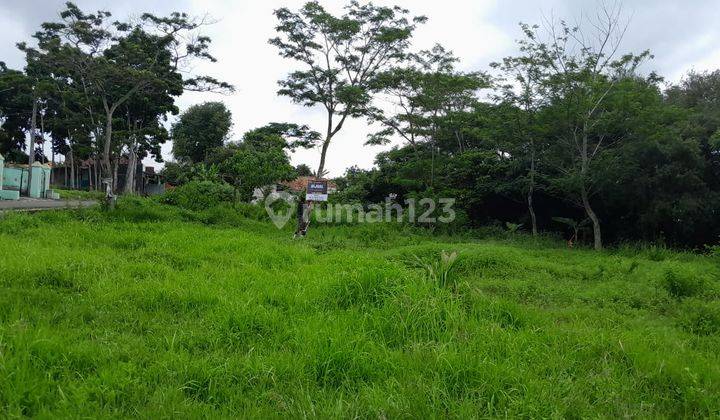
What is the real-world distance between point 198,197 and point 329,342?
1225cm

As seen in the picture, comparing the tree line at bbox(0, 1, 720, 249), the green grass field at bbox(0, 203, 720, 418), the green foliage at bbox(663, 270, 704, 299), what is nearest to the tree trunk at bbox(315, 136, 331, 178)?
the tree line at bbox(0, 1, 720, 249)

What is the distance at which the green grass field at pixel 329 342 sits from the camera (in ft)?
8.59

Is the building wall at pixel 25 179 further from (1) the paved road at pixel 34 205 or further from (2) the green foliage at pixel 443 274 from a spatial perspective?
(2) the green foliage at pixel 443 274

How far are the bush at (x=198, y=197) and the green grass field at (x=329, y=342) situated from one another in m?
7.81

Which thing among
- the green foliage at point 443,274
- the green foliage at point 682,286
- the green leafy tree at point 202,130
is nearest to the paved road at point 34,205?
the green foliage at point 443,274

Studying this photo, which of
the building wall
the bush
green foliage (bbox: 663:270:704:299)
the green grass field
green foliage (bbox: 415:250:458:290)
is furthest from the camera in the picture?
the building wall

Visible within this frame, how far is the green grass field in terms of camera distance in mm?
2617

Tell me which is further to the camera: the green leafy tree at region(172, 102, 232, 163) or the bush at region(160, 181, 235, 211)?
the green leafy tree at region(172, 102, 232, 163)

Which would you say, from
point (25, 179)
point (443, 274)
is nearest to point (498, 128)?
point (443, 274)

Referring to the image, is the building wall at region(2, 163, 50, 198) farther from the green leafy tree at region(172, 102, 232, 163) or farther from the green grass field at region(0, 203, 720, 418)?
the green grass field at region(0, 203, 720, 418)

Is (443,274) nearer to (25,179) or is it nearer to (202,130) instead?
(25,179)

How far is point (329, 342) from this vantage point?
328cm

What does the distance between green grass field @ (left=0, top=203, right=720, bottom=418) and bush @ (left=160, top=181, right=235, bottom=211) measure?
7808 millimetres

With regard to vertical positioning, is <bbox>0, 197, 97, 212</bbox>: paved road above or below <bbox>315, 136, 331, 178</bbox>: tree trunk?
below
